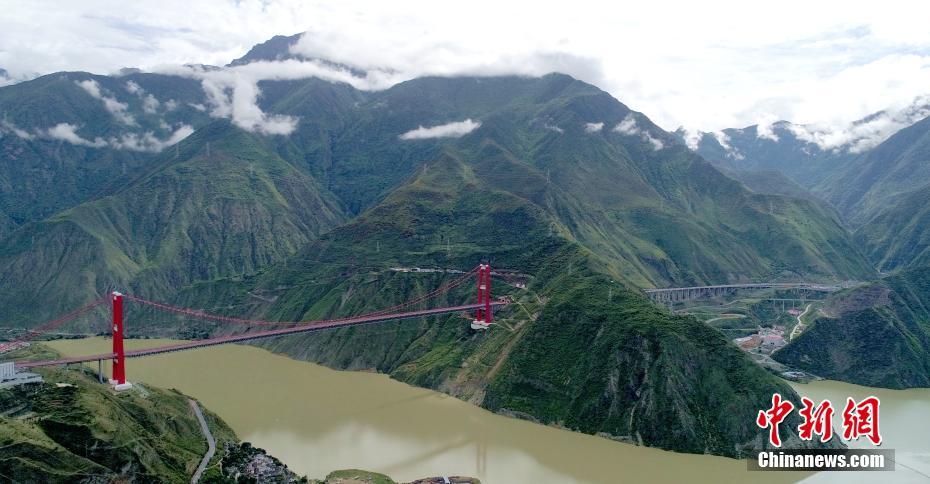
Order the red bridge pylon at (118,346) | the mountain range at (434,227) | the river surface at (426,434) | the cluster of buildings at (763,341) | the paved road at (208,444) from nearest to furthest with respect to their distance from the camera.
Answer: the paved road at (208,444) < the river surface at (426,434) < the red bridge pylon at (118,346) < the mountain range at (434,227) < the cluster of buildings at (763,341)

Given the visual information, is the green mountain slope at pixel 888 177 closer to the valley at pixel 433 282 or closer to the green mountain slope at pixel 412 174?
the valley at pixel 433 282

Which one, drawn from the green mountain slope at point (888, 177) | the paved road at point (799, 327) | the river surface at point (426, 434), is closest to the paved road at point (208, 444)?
the river surface at point (426, 434)

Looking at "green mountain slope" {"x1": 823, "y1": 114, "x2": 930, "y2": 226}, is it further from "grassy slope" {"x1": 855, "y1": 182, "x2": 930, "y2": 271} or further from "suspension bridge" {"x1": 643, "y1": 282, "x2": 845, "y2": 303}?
"suspension bridge" {"x1": 643, "y1": 282, "x2": 845, "y2": 303}

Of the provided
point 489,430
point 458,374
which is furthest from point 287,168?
point 489,430

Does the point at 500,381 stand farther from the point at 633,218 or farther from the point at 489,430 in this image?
the point at 633,218

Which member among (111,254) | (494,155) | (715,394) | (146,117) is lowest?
(715,394)

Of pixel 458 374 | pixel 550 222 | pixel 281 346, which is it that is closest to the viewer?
pixel 458 374
